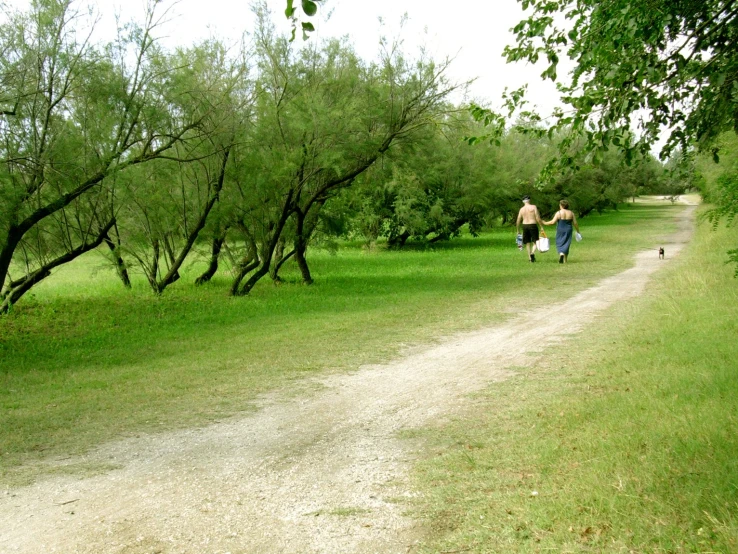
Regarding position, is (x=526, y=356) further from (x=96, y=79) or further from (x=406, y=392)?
(x=96, y=79)

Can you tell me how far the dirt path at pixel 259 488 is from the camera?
4.20 m

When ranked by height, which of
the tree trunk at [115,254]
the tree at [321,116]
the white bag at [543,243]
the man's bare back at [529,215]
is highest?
the tree at [321,116]

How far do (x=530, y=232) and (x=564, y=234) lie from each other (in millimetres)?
1258

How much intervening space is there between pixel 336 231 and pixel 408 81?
5773 millimetres

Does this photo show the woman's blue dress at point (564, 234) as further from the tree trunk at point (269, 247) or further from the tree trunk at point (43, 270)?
the tree trunk at point (43, 270)

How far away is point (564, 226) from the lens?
21219 millimetres

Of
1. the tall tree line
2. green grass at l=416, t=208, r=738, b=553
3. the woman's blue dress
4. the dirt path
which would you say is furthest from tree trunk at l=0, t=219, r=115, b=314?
the woman's blue dress

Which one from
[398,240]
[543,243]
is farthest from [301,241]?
[398,240]

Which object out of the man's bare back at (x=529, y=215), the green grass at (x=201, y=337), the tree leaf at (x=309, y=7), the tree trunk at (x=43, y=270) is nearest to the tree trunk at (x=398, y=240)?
the green grass at (x=201, y=337)

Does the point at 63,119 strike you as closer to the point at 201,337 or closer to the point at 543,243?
the point at 201,337

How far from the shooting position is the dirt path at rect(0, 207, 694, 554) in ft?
13.8

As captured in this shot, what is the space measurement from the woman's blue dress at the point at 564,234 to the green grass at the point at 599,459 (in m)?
13.0

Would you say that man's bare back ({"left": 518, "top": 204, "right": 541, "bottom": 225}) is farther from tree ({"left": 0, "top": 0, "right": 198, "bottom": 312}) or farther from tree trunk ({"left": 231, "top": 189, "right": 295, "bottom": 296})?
tree ({"left": 0, "top": 0, "right": 198, "bottom": 312})

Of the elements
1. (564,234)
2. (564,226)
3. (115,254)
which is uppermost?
(115,254)
